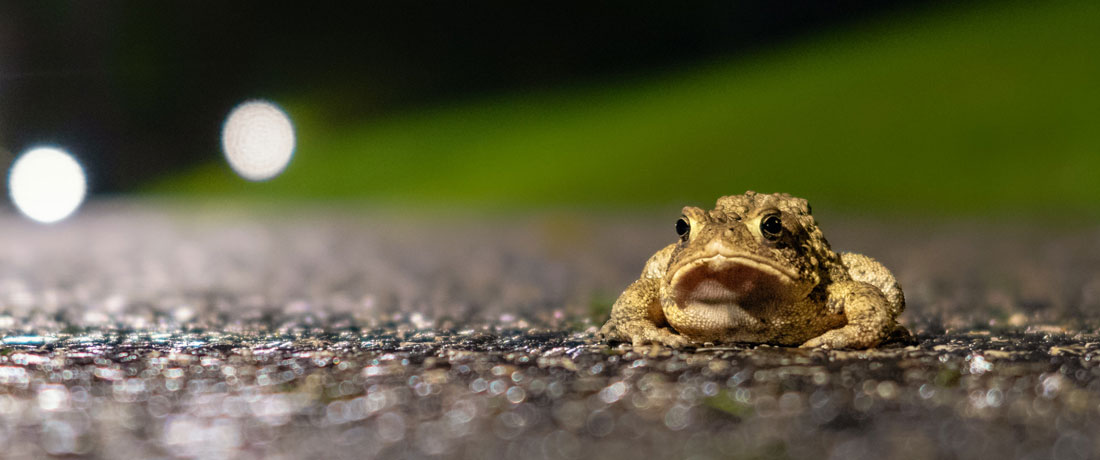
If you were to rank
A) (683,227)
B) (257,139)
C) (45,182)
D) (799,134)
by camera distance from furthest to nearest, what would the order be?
(257,139) → (45,182) → (799,134) → (683,227)

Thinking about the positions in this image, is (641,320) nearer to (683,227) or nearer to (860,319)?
(683,227)

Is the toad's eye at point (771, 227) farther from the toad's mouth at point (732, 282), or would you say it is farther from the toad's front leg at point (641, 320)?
the toad's front leg at point (641, 320)

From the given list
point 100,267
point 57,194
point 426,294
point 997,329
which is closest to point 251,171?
point 57,194

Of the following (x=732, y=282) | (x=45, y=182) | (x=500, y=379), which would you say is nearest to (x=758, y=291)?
(x=732, y=282)

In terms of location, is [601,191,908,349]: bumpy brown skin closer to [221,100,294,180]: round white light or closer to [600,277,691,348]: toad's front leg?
[600,277,691,348]: toad's front leg

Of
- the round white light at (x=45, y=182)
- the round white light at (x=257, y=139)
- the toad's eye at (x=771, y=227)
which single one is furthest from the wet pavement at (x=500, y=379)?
the round white light at (x=257, y=139)

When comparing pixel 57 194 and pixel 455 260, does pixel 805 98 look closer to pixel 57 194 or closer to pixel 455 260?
pixel 455 260
